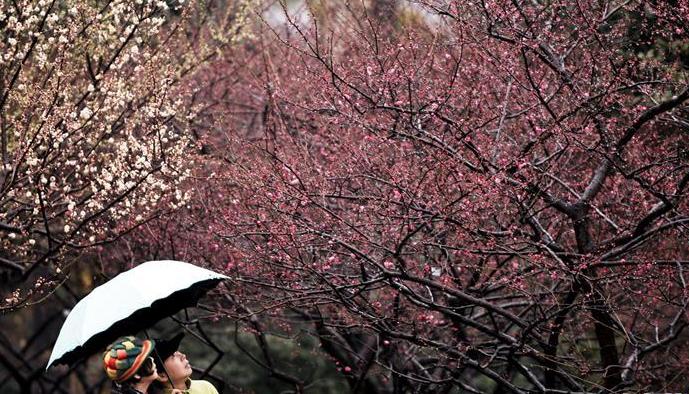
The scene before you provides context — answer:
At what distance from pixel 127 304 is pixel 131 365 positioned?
36cm

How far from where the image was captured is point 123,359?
5.85 m

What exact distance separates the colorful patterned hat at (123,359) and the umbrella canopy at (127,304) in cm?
15

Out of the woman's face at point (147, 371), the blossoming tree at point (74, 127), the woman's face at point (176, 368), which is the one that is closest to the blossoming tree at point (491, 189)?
the blossoming tree at point (74, 127)

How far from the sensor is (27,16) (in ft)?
30.8

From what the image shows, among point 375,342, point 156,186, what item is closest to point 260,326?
point 375,342

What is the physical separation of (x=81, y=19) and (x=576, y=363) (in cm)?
566

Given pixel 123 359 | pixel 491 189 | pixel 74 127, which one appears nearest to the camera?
pixel 123 359

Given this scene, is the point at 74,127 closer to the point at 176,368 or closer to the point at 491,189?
the point at 176,368

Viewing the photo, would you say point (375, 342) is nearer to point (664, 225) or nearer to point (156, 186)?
point (156, 186)

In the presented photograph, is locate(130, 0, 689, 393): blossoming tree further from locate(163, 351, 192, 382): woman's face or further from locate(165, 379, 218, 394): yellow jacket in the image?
locate(163, 351, 192, 382): woman's face

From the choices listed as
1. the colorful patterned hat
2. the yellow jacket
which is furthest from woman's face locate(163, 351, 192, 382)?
the colorful patterned hat

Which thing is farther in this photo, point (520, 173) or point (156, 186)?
point (156, 186)

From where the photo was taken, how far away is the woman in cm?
585

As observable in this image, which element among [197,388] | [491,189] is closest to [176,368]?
[197,388]
